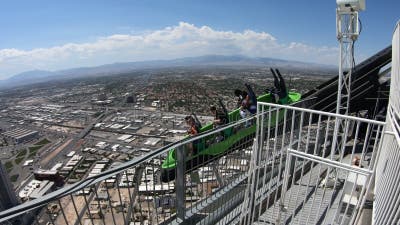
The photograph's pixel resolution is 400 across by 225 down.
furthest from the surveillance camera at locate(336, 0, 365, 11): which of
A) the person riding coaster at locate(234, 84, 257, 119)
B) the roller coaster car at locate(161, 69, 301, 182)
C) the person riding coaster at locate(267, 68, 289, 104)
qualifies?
the roller coaster car at locate(161, 69, 301, 182)

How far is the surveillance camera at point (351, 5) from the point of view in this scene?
6.29 metres

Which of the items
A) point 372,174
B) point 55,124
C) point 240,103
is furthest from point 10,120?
point 372,174

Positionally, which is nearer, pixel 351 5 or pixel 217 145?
pixel 217 145

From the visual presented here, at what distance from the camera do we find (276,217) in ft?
14.3

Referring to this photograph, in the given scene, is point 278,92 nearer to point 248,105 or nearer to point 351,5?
point 248,105

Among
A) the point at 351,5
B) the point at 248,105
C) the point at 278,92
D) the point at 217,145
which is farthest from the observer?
the point at 278,92

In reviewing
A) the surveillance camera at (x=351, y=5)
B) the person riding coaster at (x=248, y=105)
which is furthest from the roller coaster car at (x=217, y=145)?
the surveillance camera at (x=351, y=5)

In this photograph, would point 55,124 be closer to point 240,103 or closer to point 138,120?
point 138,120

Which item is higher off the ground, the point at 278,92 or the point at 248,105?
the point at 278,92

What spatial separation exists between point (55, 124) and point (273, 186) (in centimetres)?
6279

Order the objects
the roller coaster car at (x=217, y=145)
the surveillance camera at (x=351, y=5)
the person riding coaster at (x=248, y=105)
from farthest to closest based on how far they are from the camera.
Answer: the person riding coaster at (x=248, y=105) < the surveillance camera at (x=351, y=5) < the roller coaster car at (x=217, y=145)

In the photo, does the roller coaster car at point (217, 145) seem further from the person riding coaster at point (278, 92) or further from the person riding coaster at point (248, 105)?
the person riding coaster at point (278, 92)

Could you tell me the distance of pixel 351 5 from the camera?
6.37 metres

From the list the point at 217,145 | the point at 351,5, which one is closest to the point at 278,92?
the point at 351,5
